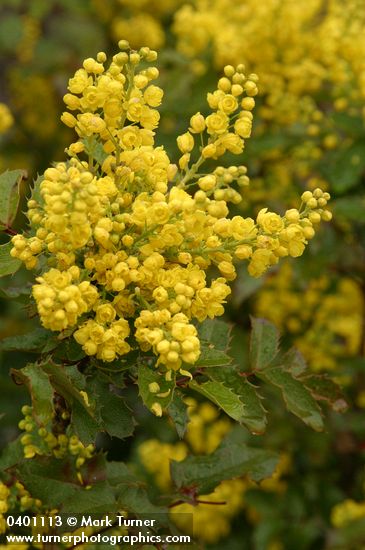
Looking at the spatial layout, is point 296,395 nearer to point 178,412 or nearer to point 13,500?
point 178,412

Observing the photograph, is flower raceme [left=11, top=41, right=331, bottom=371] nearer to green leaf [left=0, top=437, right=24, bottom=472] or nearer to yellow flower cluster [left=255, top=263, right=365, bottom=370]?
green leaf [left=0, top=437, right=24, bottom=472]

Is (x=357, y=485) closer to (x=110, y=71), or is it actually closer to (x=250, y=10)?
(x=250, y=10)

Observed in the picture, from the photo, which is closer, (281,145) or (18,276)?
(281,145)

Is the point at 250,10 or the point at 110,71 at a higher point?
the point at 250,10

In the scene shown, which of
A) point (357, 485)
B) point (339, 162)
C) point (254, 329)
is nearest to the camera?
point (254, 329)

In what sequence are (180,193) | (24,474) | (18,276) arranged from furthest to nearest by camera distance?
(18,276)
(24,474)
(180,193)

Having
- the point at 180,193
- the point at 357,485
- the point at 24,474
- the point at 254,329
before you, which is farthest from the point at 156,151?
the point at 357,485

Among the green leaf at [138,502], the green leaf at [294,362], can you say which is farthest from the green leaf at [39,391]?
the green leaf at [294,362]

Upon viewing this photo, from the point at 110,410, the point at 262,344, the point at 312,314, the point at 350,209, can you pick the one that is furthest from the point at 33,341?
the point at 312,314

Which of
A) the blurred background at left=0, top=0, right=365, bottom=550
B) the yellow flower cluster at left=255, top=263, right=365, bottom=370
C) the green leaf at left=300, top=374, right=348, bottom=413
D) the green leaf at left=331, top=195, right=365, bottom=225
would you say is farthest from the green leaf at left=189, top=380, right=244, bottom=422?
the yellow flower cluster at left=255, top=263, right=365, bottom=370

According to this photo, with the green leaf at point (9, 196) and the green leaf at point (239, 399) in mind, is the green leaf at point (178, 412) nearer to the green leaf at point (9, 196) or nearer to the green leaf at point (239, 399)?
the green leaf at point (239, 399)
